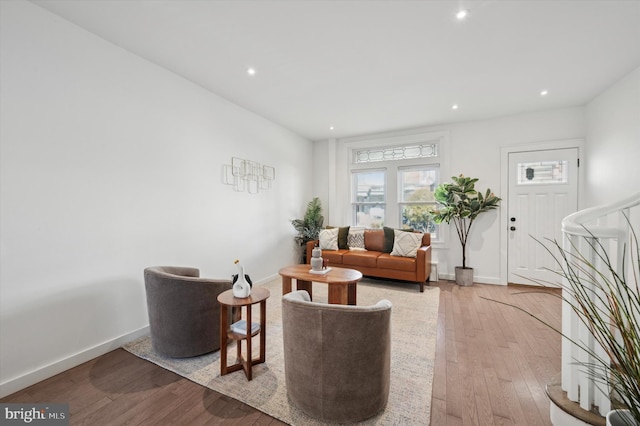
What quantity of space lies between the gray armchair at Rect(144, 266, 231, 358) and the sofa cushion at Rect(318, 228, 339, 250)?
275cm

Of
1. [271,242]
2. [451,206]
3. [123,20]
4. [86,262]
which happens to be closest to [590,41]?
[451,206]

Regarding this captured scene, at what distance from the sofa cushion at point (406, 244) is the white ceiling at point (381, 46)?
2015 millimetres

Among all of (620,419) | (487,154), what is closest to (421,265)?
(487,154)

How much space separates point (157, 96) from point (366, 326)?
3093 millimetres

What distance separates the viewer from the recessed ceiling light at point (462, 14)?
6.95 ft

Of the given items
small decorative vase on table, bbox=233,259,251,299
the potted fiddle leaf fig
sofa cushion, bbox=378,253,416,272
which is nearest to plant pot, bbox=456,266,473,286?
the potted fiddle leaf fig

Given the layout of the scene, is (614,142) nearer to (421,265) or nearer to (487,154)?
(487,154)

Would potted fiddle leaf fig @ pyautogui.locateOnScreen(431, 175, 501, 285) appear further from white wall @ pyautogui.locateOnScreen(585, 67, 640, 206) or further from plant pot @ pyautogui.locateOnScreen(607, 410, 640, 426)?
plant pot @ pyautogui.locateOnScreen(607, 410, 640, 426)

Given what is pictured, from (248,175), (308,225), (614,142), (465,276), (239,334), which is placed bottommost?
(465,276)

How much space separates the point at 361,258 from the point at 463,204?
1883mm

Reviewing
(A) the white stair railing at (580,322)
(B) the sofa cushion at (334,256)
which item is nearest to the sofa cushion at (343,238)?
(B) the sofa cushion at (334,256)

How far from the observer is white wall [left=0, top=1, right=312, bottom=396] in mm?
1973

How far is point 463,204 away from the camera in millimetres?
4430

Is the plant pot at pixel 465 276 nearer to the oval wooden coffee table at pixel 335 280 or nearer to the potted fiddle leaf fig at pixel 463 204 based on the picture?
the potted fiddle leaf fig at pixel 463 204
